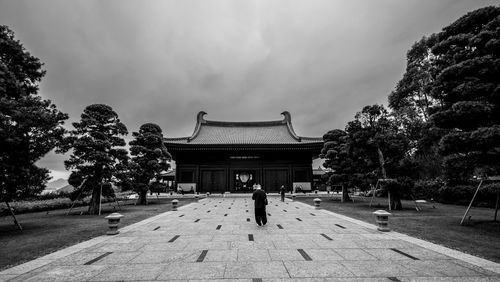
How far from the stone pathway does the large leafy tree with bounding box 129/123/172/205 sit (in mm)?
10077

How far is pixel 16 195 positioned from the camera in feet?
26.0

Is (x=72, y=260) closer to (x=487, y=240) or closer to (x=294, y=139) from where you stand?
(x=487, y=240)

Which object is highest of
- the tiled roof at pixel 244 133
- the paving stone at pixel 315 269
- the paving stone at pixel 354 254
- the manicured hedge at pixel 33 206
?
the tiled roof at pixel 244 133

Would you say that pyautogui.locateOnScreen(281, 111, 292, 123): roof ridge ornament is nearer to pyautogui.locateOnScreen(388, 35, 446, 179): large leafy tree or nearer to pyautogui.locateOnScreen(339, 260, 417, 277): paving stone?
pyautogui.locateOnScreen(388, 35, 446, 179): large leafy tree

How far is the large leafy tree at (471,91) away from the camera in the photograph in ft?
21.8

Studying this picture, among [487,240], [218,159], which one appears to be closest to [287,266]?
[487,240]

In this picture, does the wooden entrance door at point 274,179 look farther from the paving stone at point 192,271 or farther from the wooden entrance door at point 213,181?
the paving stone at point 192,271

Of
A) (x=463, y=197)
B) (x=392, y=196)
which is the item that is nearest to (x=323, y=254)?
(x=392, y=196)

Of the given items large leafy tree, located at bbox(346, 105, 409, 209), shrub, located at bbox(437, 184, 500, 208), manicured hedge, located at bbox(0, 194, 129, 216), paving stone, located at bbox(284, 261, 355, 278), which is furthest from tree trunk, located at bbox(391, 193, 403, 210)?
manicured hedge, located at bbox(0, 194, 129, 216)

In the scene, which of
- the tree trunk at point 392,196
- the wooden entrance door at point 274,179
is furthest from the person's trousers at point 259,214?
the wooden entrance door at point 274,179

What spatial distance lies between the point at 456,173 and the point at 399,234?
4231 mm

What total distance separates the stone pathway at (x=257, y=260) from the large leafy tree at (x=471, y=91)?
→ 363 cm

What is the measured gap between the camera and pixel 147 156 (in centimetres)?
1681

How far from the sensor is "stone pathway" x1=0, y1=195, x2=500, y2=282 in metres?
3.79
